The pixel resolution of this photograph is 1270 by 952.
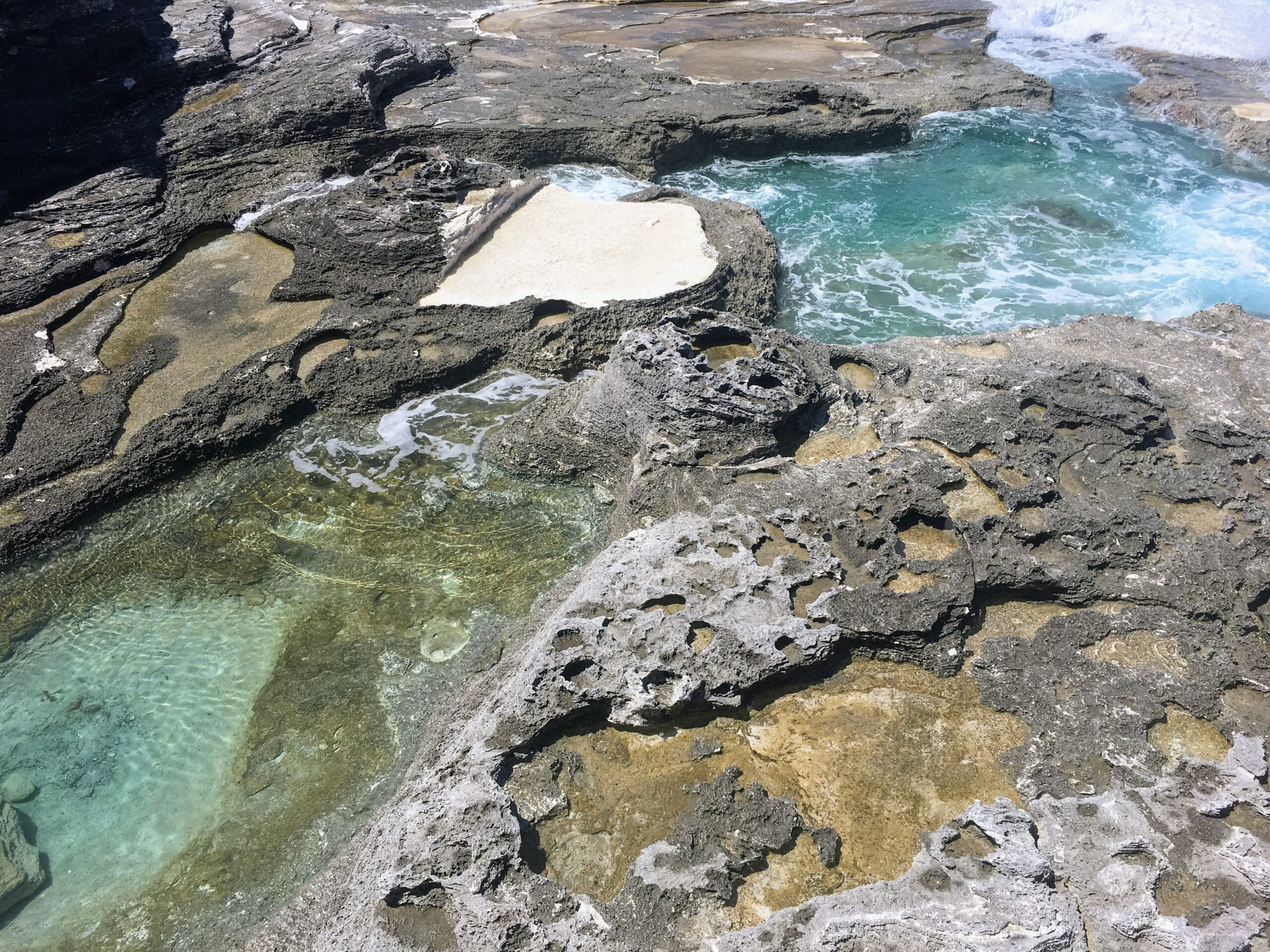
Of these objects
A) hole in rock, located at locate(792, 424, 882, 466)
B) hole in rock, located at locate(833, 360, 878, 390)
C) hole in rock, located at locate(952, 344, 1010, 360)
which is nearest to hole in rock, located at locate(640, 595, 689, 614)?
hole in rock, located at locate(792, 424, 882, 466)

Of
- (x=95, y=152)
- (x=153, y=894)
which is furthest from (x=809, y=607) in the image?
(x=95, y=152)

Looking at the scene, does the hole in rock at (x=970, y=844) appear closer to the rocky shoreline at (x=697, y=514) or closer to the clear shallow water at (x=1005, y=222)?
the rocky shoreline at (x=697, y=514)

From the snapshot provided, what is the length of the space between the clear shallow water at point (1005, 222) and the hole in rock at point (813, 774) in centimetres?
537

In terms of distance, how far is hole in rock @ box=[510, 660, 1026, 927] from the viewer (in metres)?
3.79

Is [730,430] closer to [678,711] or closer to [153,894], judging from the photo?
[678,711]

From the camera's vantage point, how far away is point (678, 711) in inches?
169

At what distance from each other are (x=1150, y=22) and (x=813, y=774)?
22197 millimetres

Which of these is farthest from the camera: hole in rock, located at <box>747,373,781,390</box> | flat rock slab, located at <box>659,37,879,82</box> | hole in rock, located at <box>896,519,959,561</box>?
flat rock slab, located at <box>659,37,879,82</box>

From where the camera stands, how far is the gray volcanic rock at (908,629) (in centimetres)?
354

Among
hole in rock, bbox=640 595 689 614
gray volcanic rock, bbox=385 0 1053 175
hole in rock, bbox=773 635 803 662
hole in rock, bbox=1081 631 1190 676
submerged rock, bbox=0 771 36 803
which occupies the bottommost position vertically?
submerged rock, bbox=0 771 36 803

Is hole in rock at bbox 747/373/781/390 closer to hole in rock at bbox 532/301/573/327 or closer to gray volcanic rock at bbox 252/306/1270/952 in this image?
gray volcanic rock at bbox 252/306/1270/952

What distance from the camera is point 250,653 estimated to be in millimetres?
5367

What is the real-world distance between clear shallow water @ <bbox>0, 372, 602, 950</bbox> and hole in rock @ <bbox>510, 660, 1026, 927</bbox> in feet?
4.37

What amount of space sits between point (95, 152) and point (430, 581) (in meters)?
8.61
